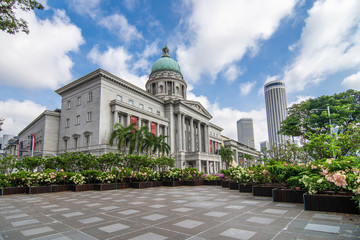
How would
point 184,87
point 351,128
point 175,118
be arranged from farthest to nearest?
point 184,87 → point 175,118 → point 351,128

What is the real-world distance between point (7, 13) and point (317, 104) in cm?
3718

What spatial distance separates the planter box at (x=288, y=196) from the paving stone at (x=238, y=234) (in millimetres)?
4697

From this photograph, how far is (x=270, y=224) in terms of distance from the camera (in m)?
5.81

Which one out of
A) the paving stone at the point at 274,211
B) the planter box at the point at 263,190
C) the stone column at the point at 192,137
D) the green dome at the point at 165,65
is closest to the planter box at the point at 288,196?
the planter box at the point at 263,190

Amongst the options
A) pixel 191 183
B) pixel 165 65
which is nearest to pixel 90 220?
pixel 191 183

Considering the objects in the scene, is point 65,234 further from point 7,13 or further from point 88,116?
point 88,116

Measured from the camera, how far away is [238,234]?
5039mm

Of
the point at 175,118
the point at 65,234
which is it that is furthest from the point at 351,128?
the point at 175,118

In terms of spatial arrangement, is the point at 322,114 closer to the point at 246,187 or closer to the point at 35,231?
the point at 246,187

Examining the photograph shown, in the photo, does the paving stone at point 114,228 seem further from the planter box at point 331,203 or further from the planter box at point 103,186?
the planter box at point 103,186

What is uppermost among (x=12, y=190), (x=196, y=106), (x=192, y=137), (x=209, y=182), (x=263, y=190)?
(x=196, y=106)

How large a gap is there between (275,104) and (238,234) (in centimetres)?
15953

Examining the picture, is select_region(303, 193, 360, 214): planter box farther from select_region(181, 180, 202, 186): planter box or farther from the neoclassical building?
the neoclassical building

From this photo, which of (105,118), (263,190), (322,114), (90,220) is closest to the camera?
(90,220)
